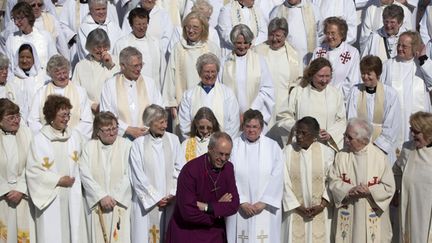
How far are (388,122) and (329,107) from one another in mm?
710

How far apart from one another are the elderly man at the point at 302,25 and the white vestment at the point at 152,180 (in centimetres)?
358

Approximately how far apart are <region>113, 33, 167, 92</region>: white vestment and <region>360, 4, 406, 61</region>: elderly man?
2.78 meters

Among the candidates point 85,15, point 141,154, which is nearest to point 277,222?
point 141,154

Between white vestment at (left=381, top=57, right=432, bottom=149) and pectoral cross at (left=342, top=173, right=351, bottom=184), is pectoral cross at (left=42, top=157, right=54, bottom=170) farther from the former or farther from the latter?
white vestment at (left=381, top=57, right=432, bottom=149)

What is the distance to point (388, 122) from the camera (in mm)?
11891

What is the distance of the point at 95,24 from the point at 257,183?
406cm

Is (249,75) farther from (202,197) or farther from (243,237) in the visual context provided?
(202,197)

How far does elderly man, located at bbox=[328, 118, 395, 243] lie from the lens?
10719 mm

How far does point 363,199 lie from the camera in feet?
35.4

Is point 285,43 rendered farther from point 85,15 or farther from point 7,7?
point 7,7

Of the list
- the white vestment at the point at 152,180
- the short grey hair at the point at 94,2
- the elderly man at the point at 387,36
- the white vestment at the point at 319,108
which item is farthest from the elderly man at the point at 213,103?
the elderly man at the point at 387,36

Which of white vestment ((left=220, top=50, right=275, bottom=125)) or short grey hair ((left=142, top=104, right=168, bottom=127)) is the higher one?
white vestment ((left=220, top=50, right=275, bottom=125))

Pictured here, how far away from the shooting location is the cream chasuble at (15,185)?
1095 centimetres

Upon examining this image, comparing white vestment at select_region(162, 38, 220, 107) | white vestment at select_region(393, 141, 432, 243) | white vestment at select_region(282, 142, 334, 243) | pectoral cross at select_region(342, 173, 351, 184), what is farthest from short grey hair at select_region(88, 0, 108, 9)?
white vestment at select_region(393, 141, 432, 243)
